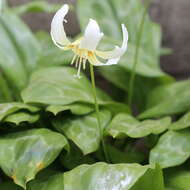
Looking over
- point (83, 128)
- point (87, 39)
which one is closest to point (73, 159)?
point (83, 128)

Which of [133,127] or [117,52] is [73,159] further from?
[117,52]

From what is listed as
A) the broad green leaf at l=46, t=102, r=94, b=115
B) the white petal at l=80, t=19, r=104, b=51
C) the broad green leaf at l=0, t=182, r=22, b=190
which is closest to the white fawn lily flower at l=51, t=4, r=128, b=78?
the white petal at l=80, t=19, r=104, b=51

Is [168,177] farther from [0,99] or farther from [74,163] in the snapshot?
[0,99]

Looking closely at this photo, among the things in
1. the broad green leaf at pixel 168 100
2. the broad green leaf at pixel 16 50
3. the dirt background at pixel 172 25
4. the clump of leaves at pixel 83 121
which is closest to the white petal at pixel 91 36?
the clump of leaves at pixel 83 121

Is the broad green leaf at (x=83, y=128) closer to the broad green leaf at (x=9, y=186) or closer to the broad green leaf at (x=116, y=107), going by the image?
the broad green leaf at (x=116, y=107)

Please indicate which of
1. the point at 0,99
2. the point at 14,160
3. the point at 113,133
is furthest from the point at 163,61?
the point at 14,160

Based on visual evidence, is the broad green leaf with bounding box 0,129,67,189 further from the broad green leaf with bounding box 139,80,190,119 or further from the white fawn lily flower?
the broad green leaf with bounding box 139,80,190,119
